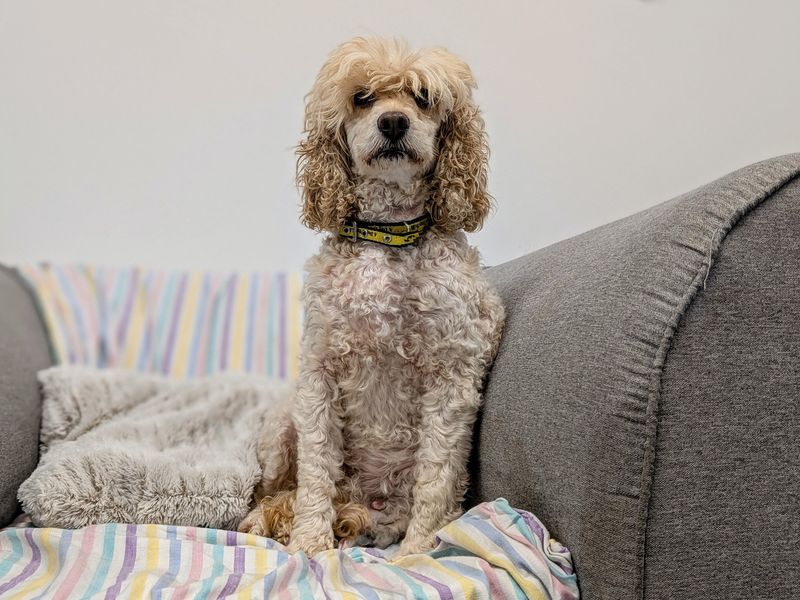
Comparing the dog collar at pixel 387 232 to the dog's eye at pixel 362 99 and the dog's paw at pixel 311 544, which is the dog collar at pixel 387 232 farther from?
the dog's paw at pixel 311 544

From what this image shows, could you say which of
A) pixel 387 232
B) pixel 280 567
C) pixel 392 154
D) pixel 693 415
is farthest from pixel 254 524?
pixel 693 415

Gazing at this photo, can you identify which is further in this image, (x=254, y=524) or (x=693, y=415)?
(x=254, y=524)

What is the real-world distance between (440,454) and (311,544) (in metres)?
0.29

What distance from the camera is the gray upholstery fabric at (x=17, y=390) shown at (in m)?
1.35

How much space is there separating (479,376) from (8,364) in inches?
44.0

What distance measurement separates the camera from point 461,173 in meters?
1.25

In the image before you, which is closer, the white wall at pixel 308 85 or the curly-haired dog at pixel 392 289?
the curly-haired dog at pixel 392 289

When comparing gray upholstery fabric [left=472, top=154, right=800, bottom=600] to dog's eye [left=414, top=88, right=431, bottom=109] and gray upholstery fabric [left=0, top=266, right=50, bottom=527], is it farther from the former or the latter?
gray upholstery fabric [left=0, top=266, right=50, bottom=527]

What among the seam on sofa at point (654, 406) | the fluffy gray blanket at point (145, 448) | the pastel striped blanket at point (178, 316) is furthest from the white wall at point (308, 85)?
the seam on sofa at point (654, 406)

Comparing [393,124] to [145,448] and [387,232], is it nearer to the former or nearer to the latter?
[387,232]

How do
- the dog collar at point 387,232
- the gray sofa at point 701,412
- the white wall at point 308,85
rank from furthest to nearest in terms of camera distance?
the white wall at point 308,85, the dog collar at point 387,232, the gray sofa at point 701,412

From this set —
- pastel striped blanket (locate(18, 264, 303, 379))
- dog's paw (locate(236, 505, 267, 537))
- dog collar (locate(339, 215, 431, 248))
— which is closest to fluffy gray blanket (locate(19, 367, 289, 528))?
dog's paw (locate(236, 505, 267, 537))

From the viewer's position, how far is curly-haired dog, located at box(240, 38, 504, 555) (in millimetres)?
1210

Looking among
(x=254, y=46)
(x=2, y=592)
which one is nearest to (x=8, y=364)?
(x=2, y=592)
